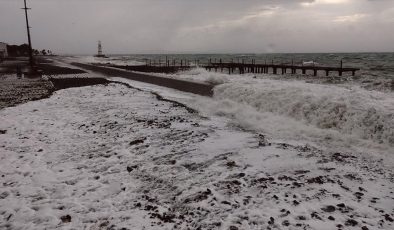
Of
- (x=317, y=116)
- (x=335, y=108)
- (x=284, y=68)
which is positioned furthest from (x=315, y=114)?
(x=284, y=68)

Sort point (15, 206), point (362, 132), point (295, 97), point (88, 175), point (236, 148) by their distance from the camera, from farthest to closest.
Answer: point (295, 97)
point (362, 132)
point (236, 148)
point (88, 175)
point (15, 206)

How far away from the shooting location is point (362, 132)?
9.17m

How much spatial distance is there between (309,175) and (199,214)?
2282 millimetres

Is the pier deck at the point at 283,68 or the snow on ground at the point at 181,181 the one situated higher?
the pier deck at the point at 283,68

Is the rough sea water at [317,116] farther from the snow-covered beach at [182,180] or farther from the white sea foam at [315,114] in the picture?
the snow-covered beach at [182,180]

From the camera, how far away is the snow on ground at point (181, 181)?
4.54 meters

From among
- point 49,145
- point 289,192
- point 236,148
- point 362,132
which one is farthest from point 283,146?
point 49,145

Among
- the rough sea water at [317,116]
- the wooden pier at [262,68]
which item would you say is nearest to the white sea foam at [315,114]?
the rough sea water at [317,116]

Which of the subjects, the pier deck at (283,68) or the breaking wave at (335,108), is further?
the pier deck at (283,68)

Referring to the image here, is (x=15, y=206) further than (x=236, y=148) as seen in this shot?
No

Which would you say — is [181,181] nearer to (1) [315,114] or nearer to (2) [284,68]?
(1) [315,114]

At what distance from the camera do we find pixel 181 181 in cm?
584

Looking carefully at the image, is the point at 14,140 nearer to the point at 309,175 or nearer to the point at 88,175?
the point at 88,175

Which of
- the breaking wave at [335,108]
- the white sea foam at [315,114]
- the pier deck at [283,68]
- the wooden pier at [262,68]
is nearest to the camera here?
the white sea foam at [315,114]
